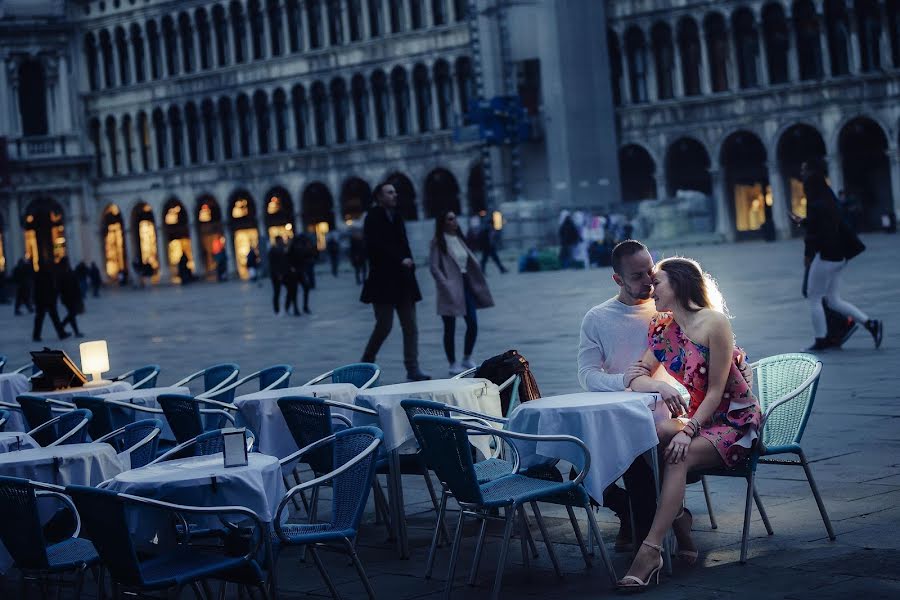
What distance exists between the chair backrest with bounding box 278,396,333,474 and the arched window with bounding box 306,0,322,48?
5403 cm

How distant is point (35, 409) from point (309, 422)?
8.00 feet

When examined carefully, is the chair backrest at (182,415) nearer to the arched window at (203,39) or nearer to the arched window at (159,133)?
the arched window at (203,39)

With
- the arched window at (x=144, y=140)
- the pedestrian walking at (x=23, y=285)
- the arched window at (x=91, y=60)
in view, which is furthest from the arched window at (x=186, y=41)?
the pedestrian walking at (x=23, y=285)

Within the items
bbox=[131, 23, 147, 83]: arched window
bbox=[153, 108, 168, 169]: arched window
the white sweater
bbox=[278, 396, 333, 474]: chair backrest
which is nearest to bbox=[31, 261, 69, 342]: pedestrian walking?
bbox=[278, 396, 333, 474]: chair backrest

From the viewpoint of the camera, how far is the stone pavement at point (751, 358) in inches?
237

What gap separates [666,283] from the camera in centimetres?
639

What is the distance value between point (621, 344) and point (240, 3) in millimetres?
57360

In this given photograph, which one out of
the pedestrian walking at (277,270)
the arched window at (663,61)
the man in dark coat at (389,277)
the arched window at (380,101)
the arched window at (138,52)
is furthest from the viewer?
the arched window at (138,52)

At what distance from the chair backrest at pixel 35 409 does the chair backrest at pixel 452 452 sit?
3.46 meters

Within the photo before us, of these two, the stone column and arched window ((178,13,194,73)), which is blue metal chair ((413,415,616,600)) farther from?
arched window ((178,13,194,73))

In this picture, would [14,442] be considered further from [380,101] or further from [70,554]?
[380,101]

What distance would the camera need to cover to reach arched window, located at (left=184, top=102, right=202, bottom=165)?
6412 cm

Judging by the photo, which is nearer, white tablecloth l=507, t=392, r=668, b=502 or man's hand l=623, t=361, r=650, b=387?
white tablecloth l=507, t=392, r=668, b=502

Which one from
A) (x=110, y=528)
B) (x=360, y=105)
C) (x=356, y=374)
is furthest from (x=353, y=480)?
(x=360, y=105)
